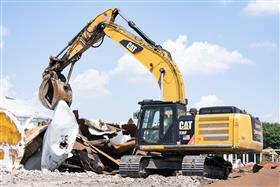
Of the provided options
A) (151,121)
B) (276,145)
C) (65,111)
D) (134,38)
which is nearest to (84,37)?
(134,38)

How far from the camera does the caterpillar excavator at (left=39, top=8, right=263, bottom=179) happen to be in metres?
12.2

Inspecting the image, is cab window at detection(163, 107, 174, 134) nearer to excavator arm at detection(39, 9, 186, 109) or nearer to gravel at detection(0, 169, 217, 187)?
excavator arm at detection(39, 9, 186, 109)

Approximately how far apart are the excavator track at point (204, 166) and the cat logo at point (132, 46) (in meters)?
3.81

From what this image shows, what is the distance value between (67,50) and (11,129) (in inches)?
163

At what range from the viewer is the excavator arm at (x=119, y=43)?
44.9 ft

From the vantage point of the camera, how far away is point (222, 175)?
1381 centimetres

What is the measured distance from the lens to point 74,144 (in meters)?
14.1

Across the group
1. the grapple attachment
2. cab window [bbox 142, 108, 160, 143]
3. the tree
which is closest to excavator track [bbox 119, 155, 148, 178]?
cab window [bbox 142, 108, 160, 143]

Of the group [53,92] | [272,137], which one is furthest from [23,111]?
[272,137]

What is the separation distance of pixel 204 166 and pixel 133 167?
70.2 inches

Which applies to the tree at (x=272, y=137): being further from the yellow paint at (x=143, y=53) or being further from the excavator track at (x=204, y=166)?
the excavator track at (x=204, y=166)

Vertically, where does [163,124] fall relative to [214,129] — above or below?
above

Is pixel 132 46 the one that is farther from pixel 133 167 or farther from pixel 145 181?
pixel 145 181

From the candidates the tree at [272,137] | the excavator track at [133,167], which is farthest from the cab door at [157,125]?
the tree at [272,137]
